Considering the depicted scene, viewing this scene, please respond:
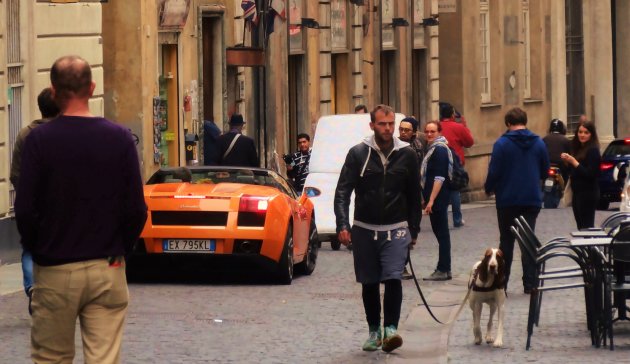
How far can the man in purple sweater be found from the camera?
743 cm

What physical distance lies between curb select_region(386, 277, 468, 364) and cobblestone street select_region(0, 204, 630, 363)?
0.07 ft

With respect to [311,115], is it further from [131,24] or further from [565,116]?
[565,116]

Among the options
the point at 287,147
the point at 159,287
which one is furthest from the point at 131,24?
the point at 159,287

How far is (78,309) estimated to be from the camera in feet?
24.6

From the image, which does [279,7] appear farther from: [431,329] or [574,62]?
[574,62]

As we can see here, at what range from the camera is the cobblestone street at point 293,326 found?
11.9 m

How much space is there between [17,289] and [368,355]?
5576 mm

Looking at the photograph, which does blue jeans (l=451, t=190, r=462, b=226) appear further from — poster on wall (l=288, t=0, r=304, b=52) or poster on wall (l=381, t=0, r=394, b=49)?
poster on wall (l=381, t=0, r=394, b=49)

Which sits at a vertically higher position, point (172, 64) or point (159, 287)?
point (172, 64)

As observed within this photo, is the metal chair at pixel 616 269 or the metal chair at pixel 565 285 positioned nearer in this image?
the metal chair at pixel 616 269

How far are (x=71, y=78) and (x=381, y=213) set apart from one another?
5096 mm

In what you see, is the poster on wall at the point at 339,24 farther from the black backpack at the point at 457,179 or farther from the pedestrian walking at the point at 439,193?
the pedestrian walking at the point at 439,193

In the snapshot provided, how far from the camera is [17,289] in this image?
1672cm

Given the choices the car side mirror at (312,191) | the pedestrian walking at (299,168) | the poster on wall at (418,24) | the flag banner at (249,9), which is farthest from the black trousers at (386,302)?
the poster on wall at (418,24)
